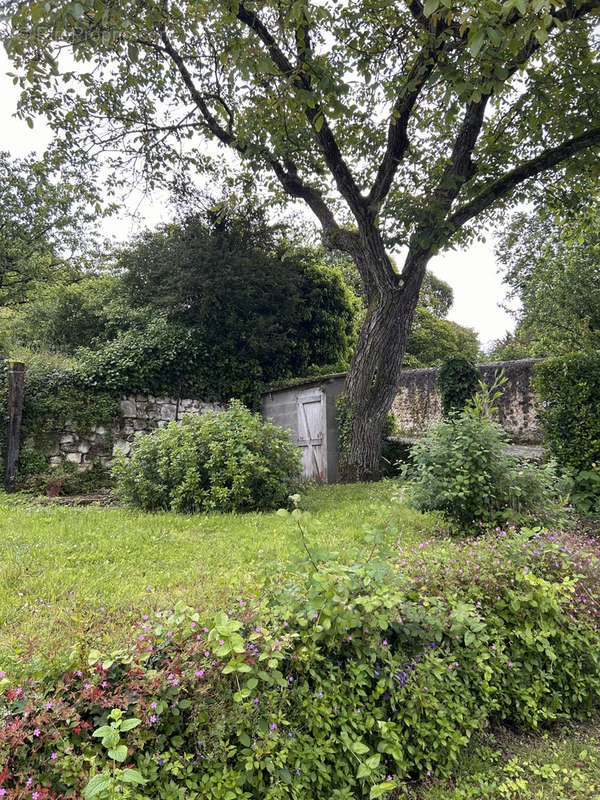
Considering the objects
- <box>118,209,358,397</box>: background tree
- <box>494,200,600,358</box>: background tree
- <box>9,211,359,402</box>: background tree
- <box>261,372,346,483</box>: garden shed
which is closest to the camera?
<box>261,372,346,483</box>: garden shed

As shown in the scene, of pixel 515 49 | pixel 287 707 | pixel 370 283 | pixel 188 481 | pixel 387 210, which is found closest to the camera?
pixel 287 707

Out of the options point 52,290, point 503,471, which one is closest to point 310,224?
point 52,290

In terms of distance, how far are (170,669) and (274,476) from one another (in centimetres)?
424

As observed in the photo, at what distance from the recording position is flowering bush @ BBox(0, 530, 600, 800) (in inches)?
66.2

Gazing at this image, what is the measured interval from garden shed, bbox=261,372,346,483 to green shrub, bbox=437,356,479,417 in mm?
2347

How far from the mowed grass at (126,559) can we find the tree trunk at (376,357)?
2.24 meters

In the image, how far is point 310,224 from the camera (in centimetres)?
1346

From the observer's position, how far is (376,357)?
27.5 feet

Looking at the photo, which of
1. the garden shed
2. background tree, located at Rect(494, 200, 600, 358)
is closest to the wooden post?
the garden shed

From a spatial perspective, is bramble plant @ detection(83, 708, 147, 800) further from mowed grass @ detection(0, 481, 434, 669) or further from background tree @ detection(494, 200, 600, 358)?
background tree @ detection(494, 200, 600, 358)

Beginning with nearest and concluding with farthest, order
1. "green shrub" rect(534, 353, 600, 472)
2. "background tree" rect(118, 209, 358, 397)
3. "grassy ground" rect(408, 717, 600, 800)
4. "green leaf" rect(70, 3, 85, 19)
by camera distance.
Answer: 1. "grassy ground" rect(408, 717, 600, 800)
2. "green leaf" rect(70, 3, 85, 19)
3. "green shrub" rect(534, 353, 600, 472)
4. "background tree" rect(118, 209, 358, 397)

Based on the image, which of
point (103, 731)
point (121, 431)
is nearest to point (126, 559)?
point (103, 731)

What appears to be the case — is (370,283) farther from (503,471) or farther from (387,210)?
(503,471)

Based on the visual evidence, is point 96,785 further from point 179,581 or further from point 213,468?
point 213,468
